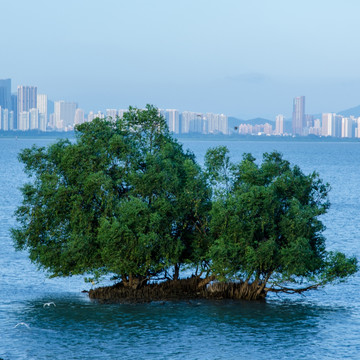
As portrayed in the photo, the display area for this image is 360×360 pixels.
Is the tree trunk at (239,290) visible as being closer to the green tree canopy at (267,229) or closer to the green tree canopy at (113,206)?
the green tree canopy at (267,229)

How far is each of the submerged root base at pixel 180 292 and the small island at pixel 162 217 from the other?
0.27ft

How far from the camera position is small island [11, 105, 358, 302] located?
51.3m

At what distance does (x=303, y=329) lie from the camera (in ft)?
156

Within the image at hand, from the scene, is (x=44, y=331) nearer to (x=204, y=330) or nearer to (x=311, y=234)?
(x=204, y=330)

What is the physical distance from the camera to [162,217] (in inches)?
2060

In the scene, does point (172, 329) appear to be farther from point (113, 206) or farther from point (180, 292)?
point (113, 206)

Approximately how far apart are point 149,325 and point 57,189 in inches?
529

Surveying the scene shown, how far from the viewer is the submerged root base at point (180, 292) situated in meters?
54.4

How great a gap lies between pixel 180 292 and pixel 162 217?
7.21 m

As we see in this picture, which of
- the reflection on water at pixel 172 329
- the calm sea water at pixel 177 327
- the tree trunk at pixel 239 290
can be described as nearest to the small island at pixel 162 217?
the tree trunk at pixel 239 290

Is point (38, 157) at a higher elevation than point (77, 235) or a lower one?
higher

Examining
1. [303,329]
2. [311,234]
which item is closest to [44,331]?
[303,329]

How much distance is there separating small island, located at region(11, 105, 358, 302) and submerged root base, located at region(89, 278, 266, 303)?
81 millimetres

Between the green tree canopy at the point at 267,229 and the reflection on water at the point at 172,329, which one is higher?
the green tree canopy at the point at 267,229
